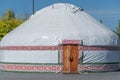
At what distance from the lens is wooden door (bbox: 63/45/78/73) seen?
2583cm

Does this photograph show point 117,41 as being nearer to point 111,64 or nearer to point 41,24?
point 111,64

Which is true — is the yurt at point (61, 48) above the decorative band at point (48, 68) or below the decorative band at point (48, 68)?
above

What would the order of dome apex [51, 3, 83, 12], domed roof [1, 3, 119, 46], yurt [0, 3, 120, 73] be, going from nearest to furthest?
yurt [0, 3, 120, 73] < domed roof [1, 3, 119, 46] < dome apex [51, 3, 83, 12]

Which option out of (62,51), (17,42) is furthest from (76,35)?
(17,42)

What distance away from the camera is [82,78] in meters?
22.0

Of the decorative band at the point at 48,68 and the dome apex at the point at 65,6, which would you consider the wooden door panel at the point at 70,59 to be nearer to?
the decorative band at the point at 48,68

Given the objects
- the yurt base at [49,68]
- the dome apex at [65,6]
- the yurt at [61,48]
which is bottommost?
the yurt base at [49,68]

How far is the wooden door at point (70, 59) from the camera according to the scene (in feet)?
84.7

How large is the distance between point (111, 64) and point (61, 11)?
12.8 feet

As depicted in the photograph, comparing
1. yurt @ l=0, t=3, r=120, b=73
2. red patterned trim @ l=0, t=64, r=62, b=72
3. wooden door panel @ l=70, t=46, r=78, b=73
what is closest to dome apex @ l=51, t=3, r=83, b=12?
yurt @ l=0, t=3, r=120, b=73

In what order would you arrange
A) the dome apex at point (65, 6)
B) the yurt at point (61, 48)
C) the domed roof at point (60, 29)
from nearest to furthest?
1. the yurt at point (61, 48)
2. the domed roof at point (60, 29)
3. the dome apex at point (65, 6)

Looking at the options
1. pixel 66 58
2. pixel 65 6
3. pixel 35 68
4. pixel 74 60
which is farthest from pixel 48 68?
pixel 65 6

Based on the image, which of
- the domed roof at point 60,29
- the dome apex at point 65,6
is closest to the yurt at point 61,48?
the domed roof at point 60,29

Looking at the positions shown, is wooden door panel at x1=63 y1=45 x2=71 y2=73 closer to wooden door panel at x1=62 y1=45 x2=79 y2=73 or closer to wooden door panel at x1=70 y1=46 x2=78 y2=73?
wooden door panel at x1=62 y1=45 x2=79 y2=73
